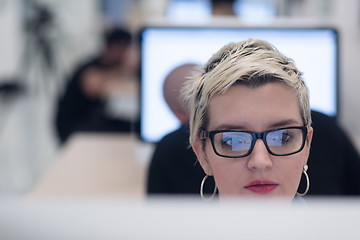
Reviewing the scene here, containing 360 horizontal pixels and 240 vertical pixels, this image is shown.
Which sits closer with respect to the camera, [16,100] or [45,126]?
[16,100]

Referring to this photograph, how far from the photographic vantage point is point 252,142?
12.2 inches

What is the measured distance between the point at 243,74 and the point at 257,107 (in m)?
0.02

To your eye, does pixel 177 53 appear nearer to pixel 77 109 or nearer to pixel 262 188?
pixel 262 188

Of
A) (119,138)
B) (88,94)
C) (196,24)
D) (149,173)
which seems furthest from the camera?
(88,94)

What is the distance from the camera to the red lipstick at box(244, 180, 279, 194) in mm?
315

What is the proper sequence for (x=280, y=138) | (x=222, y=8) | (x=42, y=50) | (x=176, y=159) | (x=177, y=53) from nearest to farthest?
(x=280, y=138) < (x=176, y=159) < (x=177, y=53) < (x=222, y=8) < (x=42, y=50)

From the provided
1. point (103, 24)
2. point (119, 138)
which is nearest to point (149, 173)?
point (119, 138)

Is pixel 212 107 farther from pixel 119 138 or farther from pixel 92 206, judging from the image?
pixel 119 138

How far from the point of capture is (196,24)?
945 mm

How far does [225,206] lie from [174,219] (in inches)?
0.8

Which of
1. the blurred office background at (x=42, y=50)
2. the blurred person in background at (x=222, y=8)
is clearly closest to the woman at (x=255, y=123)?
the blurred person in background at (x=222, y=8)

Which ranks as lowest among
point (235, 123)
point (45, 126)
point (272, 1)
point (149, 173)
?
point (45, 126)

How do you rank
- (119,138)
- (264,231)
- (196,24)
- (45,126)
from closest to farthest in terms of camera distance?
(264,231) → (196,24) → (119,138) → (45,126)

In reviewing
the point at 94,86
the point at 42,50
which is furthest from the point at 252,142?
the point at 42,50
